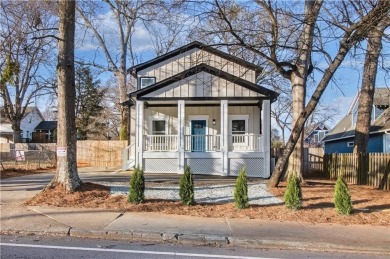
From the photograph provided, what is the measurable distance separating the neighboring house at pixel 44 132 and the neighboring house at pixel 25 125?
90 cm

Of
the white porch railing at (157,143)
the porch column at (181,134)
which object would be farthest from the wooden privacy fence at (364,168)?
the white porch railing at (157,143)

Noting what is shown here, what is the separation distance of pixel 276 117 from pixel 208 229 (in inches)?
1775

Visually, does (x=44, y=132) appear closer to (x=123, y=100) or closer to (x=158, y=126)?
(x=123, y=100)

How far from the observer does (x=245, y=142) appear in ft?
65.7

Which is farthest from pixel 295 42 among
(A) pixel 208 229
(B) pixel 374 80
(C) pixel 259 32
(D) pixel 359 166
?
(B) pixel 374 80

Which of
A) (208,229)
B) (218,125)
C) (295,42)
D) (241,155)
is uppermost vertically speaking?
(295,42)

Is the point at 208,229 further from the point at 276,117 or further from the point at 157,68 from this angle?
the point at 276,117

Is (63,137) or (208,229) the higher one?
(63,137)

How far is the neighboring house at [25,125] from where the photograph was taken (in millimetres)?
53938

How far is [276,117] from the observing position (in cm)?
5166

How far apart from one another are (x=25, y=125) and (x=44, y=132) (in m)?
4.23

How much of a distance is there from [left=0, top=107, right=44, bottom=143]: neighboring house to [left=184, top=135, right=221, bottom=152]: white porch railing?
36721mm

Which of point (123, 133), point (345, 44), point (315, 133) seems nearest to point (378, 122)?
point (345, 44)

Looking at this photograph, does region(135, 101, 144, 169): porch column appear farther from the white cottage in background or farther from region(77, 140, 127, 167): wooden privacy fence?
region(77, 140, 127, 167): wooden privacy fence
